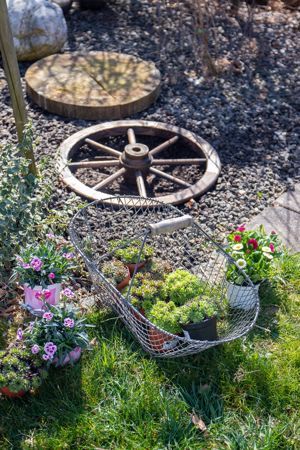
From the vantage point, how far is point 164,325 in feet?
9.18

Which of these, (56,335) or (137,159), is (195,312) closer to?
(56,335)

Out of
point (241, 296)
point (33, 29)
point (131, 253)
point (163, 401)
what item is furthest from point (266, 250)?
point (33, 29)

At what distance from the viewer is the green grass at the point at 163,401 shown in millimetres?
2514

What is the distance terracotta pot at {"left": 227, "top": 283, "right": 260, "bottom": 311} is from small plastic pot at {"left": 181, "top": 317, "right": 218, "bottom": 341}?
33 cm

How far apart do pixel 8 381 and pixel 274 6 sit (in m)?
6.41

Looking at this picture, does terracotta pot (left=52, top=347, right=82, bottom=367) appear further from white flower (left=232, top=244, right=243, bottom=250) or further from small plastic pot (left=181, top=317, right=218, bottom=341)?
white flower (left=232, top=244, right=243, bottom=250)

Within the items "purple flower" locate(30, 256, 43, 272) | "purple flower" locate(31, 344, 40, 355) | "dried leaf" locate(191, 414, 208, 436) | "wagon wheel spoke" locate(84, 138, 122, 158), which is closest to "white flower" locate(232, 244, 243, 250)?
"dried leaf" locate(191, 414, 208, 436)

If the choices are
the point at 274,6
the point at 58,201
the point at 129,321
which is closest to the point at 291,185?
the point at 58,201

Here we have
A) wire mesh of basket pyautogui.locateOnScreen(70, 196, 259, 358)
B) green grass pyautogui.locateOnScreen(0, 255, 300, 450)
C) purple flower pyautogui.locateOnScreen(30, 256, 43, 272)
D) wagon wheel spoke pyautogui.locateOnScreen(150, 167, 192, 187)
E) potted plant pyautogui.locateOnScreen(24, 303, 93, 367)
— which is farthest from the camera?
wagon wheel spoke pyautogui.locateOnScreen(150, 167, 192, 187)

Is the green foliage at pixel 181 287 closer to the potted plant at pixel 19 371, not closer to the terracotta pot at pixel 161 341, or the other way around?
the terracotta pot at pixel 161 341

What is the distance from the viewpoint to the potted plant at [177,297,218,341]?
108 inches

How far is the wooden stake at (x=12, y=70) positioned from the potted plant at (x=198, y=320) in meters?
1.43

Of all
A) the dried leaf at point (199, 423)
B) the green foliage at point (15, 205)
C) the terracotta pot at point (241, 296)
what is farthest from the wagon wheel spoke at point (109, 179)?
the dried leaf at point (199, 423)

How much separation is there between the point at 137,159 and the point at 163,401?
1895 millimetres
